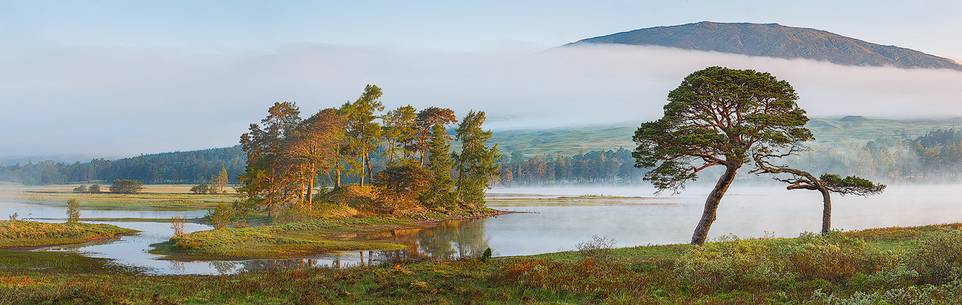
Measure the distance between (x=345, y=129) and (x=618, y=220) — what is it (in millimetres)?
36906

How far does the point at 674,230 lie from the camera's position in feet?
205

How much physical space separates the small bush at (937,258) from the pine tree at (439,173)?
69.8 metres

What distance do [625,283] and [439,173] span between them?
68.8 metres

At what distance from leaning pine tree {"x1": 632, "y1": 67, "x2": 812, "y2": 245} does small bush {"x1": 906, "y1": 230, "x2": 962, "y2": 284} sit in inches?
520

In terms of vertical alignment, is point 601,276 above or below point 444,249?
above

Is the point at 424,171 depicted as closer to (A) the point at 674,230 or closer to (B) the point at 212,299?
(A) the point at 674,230

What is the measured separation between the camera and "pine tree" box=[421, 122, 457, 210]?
8631 centimetres

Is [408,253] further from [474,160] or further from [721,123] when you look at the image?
[474,160]

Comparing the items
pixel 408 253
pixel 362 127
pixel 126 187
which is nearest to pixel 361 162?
pixel 362 127

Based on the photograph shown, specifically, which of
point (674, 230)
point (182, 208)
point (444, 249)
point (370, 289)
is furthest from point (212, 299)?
point (182, 208)

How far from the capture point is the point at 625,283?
63.3 feet

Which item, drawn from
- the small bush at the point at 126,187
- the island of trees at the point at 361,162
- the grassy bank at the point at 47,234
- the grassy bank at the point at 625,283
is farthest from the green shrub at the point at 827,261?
the small bush at the point at 126,187

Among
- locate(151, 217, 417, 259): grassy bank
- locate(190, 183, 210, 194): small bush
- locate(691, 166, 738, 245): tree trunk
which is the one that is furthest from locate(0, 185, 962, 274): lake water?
A: locate(190, 183, 210, 194): small bush

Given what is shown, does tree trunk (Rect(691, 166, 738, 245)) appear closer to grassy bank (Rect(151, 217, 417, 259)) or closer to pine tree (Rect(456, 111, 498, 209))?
grassy bank (Rect(151, 217, 417, 259))
